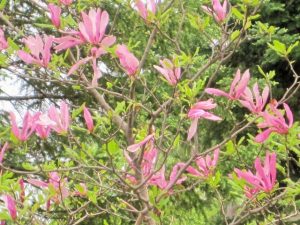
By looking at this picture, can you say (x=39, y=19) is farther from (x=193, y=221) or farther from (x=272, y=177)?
(x=272, y=177)

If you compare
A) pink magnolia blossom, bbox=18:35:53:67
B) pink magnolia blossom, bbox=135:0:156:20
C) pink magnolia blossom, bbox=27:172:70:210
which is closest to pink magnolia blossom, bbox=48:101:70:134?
pink magnolia blossom, bbox=18:35:53:67

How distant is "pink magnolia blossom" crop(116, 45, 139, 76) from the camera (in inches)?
65.4

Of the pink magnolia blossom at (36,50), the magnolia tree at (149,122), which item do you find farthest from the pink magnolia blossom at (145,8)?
the pink magnolia blossom at (36,50)

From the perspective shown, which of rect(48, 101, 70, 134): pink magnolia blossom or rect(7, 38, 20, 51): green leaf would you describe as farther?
rect(7, 38, 20, 51): green leaf

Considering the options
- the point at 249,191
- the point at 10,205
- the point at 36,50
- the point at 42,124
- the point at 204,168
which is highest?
the point at 36,50

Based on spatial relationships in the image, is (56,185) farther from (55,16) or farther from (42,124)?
(55,16)

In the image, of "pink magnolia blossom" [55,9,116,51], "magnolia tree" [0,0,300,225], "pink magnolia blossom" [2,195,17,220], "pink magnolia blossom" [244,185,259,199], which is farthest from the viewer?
"pink magnolia blossom" [244,185,259,199]

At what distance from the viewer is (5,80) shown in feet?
Answer: 18.1

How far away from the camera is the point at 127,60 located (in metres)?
Result: 1.68

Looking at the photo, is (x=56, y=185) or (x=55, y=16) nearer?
(x=55, y=16)

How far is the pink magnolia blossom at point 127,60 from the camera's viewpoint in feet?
5.45

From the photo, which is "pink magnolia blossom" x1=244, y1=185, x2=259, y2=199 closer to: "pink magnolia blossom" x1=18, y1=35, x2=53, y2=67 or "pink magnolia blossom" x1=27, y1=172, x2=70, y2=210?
"pink magnolia blossom" x1=27, y1=172, x2=70, y2=210

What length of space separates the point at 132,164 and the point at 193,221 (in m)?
3.52

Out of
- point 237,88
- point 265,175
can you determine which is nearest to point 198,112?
point 237,88
